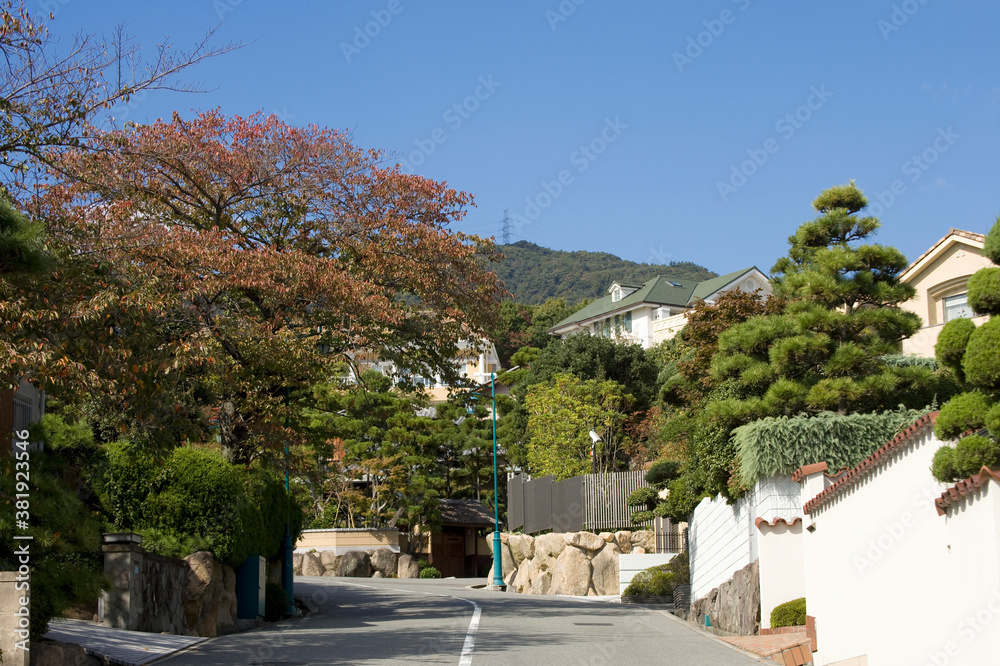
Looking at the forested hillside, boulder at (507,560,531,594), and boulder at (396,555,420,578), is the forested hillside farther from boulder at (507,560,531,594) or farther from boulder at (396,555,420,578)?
boulder at (507,560,531,594)

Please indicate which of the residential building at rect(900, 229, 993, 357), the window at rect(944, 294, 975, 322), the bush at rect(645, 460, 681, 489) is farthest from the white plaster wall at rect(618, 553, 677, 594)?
the window at rect(944, 294, 975, 322)

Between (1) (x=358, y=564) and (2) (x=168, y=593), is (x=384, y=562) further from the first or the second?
(2) (x=168, y=593)

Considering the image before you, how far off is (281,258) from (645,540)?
17335 millimetres

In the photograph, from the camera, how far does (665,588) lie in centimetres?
2595

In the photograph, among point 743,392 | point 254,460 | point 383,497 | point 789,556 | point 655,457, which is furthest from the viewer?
point 383,497

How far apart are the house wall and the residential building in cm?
1229

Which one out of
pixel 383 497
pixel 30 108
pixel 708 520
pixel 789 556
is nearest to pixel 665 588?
pixel 708 520

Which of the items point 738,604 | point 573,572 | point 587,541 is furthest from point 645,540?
point 738,604

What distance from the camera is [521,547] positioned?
37.0 metres

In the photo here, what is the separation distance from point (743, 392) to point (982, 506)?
34.7ft

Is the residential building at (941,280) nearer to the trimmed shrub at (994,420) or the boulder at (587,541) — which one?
the boulder at (587,541)

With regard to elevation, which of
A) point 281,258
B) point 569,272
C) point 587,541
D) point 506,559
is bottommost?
point 506,559

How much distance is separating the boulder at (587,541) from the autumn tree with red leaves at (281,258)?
35.2ft

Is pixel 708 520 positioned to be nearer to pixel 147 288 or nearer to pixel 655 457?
pixel 147 288
